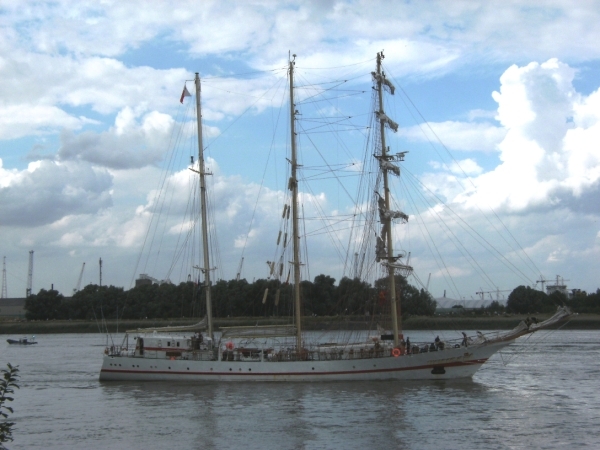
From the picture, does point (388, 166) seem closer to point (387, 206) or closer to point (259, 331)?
point (387, 206)

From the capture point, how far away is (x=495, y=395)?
54.4 meters

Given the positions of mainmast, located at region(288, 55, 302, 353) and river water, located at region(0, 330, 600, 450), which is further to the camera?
mainmast, located at region(288, 55, 302, 353)

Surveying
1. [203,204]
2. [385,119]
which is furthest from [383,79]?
[203,204]

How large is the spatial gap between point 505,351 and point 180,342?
185 ft

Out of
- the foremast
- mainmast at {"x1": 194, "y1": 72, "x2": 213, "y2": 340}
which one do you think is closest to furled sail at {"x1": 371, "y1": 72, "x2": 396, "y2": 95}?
the foremast

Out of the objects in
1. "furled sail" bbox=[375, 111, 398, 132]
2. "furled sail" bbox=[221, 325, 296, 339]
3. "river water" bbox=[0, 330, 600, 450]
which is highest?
"furled sail" bbox=[375, 111, 398, 132]

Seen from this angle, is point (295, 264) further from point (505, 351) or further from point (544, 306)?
point (544, 306)

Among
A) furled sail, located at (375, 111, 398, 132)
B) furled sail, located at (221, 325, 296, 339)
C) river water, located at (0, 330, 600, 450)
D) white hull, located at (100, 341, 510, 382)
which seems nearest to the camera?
river water, located at (0, 330, 600, 450)

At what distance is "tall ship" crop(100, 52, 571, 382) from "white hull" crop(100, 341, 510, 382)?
8 centimetres

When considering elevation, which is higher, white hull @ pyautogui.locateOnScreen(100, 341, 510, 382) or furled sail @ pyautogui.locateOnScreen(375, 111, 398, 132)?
furled sail @ pyautogui.locateOnScreen(375, 111, 398, 132)

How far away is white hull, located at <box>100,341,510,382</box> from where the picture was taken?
60.8m

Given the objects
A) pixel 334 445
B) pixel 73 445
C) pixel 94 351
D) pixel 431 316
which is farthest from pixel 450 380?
pixel 431 316

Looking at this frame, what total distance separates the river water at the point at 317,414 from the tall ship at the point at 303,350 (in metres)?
1.34

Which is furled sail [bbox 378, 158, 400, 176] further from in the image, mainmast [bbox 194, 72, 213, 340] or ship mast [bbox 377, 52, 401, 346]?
mainmast [bbox 194, 72, 213, 340]
